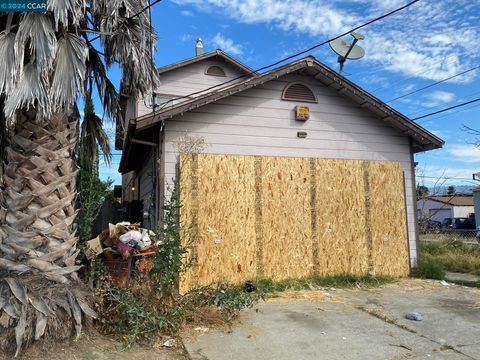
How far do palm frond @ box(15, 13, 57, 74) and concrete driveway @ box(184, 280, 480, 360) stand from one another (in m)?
4.18

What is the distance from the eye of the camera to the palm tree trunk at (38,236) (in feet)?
16.9

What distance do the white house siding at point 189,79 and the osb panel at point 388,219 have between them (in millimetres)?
7532

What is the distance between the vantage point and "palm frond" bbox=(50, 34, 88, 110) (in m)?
5.70

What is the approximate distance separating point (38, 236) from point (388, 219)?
805 centimetres

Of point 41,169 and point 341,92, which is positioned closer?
point 41,169

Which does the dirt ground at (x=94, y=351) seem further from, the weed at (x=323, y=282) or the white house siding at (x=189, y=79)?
the white house siding at (x=189, y=79)

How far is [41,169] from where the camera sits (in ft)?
18.9

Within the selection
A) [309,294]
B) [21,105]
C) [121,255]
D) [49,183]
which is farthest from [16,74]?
[309,294]

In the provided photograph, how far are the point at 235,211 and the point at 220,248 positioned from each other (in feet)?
2.80

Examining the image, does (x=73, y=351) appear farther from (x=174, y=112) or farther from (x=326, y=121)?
(x=326, y=121)

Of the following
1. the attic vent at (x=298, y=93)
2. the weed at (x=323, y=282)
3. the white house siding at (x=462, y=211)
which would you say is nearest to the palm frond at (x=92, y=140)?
the weed at (x=323, y=282)

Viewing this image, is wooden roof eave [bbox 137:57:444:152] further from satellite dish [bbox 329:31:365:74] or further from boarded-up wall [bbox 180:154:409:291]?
satellite dish [bbox 329:31:365:74]

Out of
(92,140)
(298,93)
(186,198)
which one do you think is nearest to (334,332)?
(186,198)

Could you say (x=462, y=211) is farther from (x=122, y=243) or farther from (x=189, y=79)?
(x=122, y=243)
